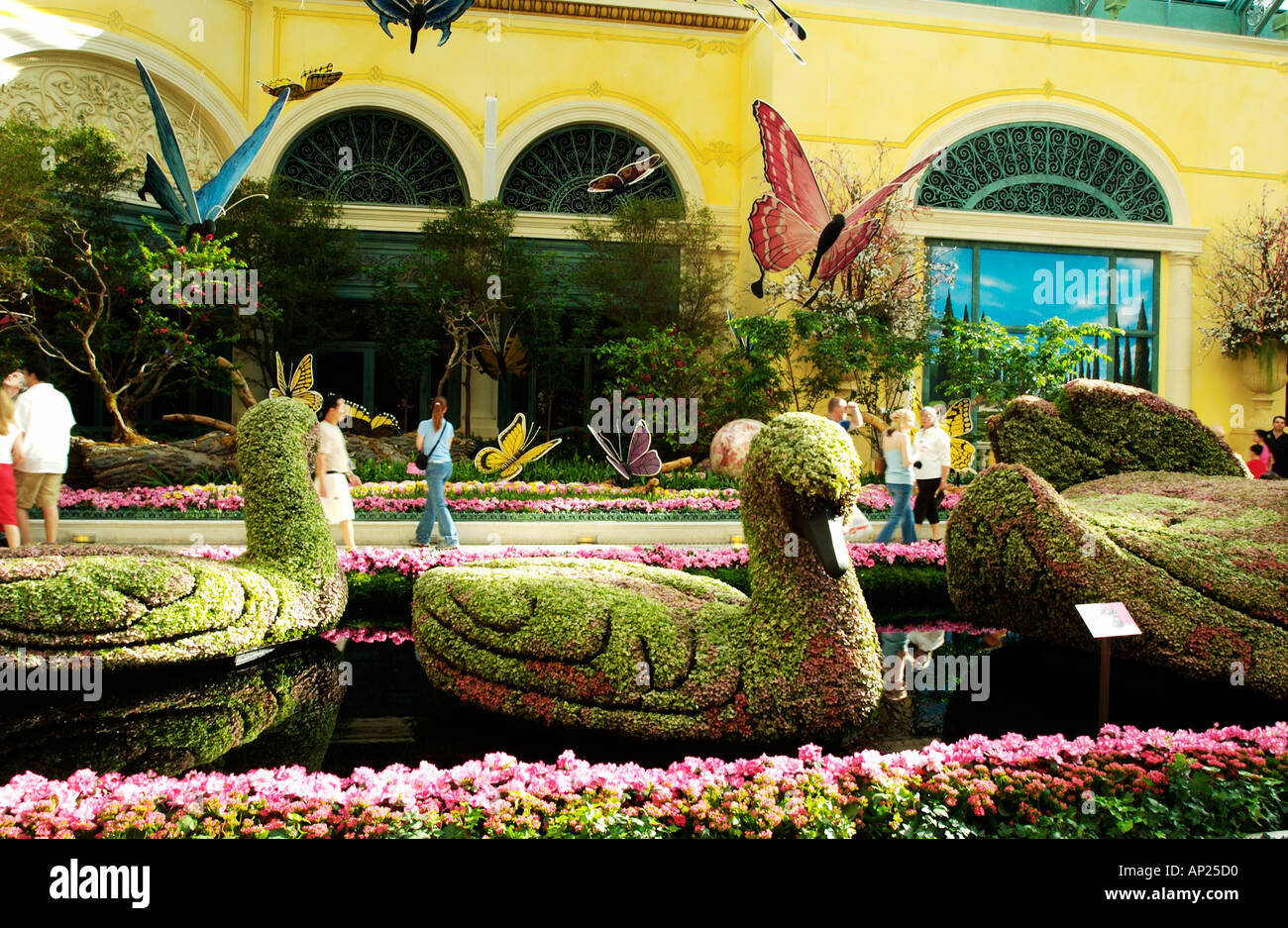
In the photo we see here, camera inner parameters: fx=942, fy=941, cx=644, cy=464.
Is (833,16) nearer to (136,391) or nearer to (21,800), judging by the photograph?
(136,391)

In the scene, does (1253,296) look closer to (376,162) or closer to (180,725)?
(376,162)

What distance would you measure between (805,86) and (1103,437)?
11.1 metres

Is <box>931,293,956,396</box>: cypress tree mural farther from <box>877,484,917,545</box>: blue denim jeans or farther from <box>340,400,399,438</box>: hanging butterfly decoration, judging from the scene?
<box>340,400,399,438</box>: hanging butterfly decoration

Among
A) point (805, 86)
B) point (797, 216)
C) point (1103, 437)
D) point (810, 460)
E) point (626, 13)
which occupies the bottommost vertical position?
point (810, 460)

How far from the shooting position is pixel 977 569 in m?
5.67

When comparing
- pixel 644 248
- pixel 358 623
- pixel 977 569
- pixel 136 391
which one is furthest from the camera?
pixel 644 248

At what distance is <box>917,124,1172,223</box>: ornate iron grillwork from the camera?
16.9 m

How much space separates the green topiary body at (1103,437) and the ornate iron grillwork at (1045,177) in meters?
10.7

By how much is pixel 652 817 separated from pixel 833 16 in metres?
16.0

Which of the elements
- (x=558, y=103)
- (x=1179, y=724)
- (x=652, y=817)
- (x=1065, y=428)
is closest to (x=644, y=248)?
(x=558, y=103)

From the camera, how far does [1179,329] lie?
57.8 feet

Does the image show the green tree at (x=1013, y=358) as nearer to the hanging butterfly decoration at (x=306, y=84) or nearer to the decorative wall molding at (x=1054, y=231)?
the decorative wall molding at (x=1054, y=231)

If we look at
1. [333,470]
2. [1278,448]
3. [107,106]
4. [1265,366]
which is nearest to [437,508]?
[333,470]

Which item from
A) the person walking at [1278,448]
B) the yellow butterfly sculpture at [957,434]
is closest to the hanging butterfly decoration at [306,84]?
the yellow butterfly sculpture at [957,434]
